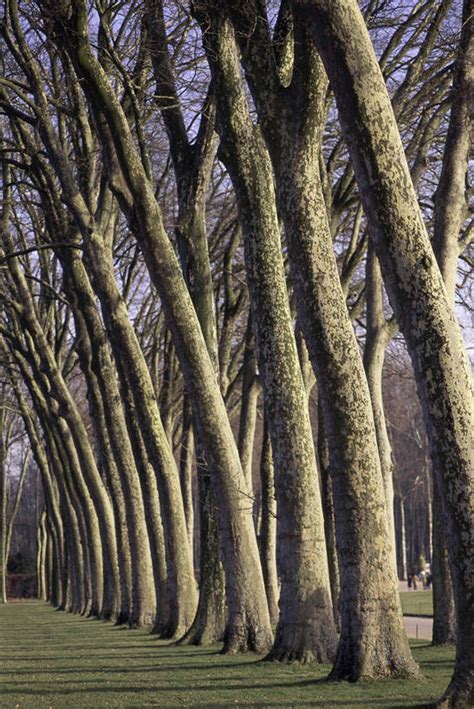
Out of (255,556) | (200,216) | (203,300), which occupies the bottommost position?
(255,556)

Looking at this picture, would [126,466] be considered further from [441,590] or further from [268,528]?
[441,590]

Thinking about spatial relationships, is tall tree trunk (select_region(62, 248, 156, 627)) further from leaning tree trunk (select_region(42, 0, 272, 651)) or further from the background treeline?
leaning tree trunk (select_region(42, 0, 272, 651))

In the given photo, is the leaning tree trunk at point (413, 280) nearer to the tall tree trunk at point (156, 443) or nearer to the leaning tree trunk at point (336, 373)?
the leaning tree trunk at point (336, 373)

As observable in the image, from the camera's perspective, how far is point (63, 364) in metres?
40.5

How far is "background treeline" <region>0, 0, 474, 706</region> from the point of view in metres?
9.41

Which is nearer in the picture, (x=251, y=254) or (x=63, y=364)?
(x=251, y=254)

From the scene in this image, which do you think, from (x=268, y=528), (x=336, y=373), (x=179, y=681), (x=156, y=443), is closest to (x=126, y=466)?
(x=268, y=528)

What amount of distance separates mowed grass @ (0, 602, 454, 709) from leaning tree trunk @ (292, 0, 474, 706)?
1546 mm

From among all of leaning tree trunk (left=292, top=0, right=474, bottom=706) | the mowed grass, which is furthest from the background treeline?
the mowed grass

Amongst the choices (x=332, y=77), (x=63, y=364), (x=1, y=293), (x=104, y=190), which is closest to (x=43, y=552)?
(x=63, y=364)

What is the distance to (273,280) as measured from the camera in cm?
1380

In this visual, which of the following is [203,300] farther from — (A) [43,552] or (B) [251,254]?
(A) [43,552]

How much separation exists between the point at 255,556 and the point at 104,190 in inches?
395

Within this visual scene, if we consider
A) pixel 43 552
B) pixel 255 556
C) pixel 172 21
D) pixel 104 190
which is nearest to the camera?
pixel 255 556
